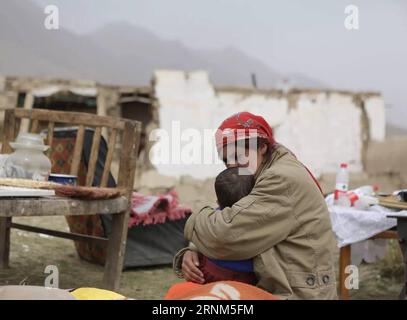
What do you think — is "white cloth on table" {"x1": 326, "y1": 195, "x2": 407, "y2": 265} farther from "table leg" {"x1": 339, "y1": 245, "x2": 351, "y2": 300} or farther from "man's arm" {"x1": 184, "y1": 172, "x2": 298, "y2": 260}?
"man's arm" {"x1": 184, "y1": 172, "x2": 298, "y2": 260}

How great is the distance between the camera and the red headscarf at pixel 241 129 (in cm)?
204

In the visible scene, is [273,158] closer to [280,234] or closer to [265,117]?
[280,234]

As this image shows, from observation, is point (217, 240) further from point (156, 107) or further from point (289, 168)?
point (156, 107)

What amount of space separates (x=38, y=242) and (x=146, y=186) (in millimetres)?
5633

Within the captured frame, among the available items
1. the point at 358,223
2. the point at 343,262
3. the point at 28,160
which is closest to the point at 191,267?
the point at 28,160

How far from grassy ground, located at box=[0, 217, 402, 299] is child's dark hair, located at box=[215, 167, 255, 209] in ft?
6.81

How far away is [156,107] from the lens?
11.5m

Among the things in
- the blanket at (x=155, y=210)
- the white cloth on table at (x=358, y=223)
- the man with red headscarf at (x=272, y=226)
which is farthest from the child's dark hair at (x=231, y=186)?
the blanket at (x=155, y=210)

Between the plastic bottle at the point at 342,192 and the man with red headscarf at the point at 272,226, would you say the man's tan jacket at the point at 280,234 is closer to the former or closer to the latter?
the man with red headscarf at the point at 272,226

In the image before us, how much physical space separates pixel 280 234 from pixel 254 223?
0.11m

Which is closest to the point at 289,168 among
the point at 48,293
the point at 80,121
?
the point at 48,293

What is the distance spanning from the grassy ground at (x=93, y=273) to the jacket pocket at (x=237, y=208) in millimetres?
2154

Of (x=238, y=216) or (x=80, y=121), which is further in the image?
(x=80, y=121)

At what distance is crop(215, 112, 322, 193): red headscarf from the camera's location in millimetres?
2039
